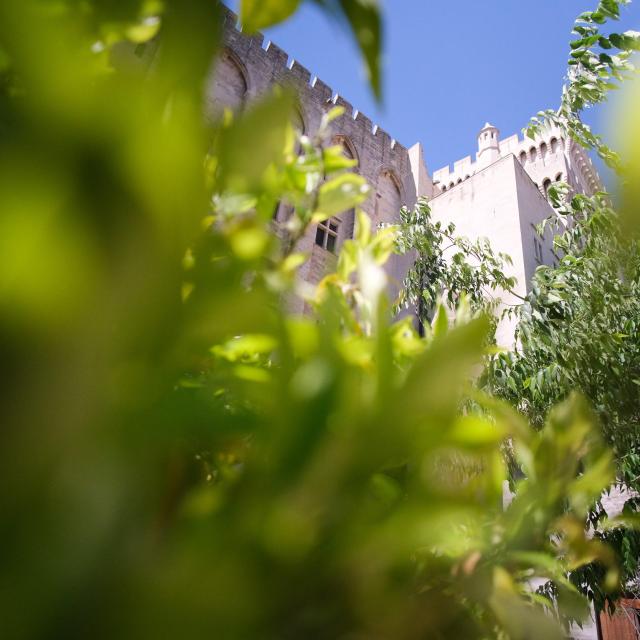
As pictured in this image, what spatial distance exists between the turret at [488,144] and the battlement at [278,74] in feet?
35.2

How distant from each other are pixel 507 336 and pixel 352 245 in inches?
430

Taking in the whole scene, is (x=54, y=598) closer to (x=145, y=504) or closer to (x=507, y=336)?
(x=145, y=504)

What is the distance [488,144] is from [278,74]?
15.0 meters

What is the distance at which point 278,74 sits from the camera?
11.6 m

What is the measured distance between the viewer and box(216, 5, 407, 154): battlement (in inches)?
436

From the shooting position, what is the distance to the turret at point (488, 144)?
22391mm

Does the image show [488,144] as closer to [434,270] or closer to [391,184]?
[391,184]

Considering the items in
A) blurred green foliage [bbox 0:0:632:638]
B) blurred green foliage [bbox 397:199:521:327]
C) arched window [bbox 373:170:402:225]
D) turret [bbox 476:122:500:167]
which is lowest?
blurred green foliage [bbox 0:0:632:638]

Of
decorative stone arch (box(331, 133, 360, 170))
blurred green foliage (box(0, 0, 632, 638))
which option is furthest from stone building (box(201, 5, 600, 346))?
blurred green foliage (box(0, 0, 632, 638))

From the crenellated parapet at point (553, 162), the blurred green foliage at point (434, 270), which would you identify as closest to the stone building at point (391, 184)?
the blurred green foliage at point (434, 270)

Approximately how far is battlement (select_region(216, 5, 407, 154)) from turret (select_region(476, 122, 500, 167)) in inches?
423

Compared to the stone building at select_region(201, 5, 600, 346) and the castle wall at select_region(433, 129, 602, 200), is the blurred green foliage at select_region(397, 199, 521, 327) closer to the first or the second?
the stone building at select_region(201, 5, 600, 346)

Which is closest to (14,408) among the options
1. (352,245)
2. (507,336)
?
(352,245)

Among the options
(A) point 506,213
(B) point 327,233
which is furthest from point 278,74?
(A) point 506,213
